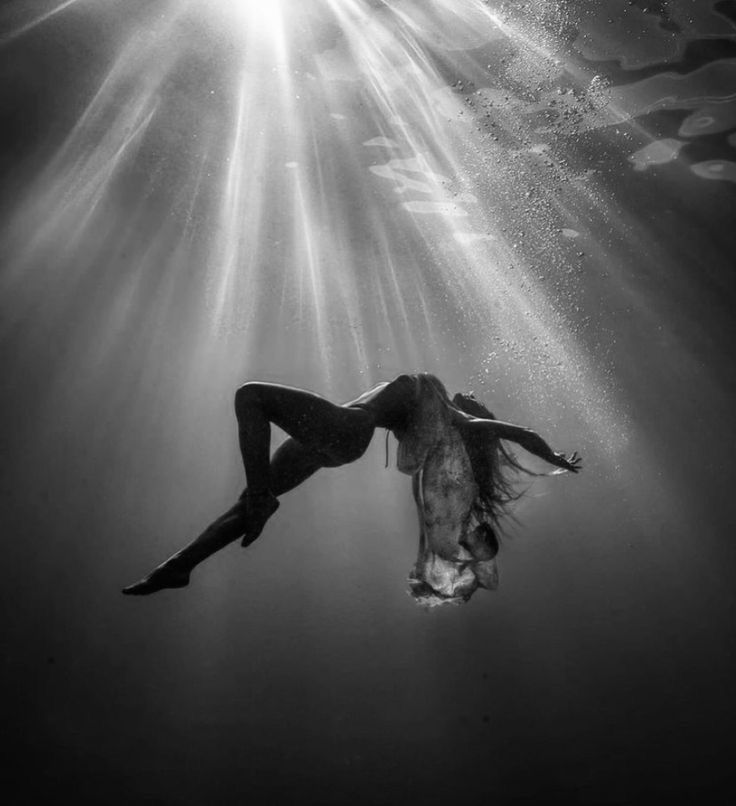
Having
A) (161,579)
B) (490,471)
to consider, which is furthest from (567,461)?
(161,579)

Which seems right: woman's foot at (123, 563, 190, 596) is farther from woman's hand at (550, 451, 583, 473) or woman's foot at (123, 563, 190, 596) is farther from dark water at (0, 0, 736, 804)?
dark water at (0, 0, 736, 804)

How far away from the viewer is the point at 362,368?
17500 millimetres

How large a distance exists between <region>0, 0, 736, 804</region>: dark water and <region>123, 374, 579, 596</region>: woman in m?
7.28

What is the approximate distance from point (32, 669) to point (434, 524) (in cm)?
2021

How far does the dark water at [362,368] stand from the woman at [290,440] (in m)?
7.28

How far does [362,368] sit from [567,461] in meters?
14.5

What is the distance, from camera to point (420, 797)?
16172 millimetres

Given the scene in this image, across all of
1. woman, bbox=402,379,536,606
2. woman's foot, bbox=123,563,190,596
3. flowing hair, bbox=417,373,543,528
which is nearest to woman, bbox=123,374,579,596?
woman's foot, bbox=123,563,190,596

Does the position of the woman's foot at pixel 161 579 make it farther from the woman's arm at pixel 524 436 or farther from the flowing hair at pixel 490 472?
the flowing hair at pixel 490 472

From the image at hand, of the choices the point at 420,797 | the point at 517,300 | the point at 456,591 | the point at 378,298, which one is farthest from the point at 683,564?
the point at 456,591

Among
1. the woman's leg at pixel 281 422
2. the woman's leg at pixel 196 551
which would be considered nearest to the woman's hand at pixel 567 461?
the woman's leg at pixel 281 422

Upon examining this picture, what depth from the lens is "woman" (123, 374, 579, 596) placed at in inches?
95.3

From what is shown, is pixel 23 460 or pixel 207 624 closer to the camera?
pixel 23 460

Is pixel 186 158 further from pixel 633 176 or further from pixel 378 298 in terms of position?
pixel 633 176
